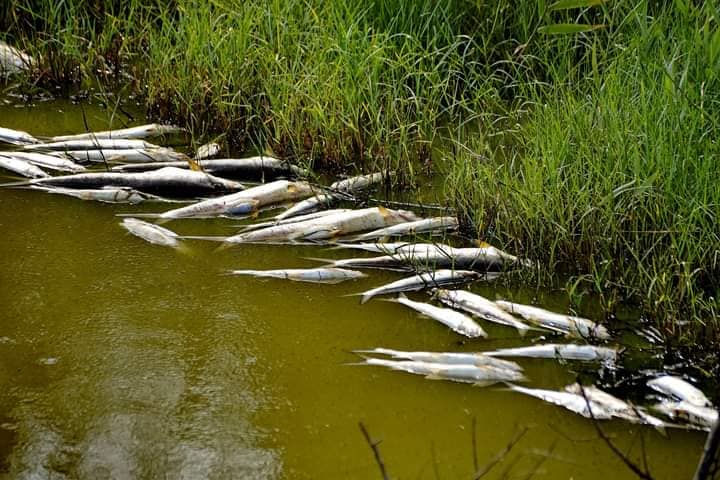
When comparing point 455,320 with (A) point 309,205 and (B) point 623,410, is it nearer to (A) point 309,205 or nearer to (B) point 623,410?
(B) point 623,410

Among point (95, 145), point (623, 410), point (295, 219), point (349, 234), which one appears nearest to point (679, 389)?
point (623, 410)

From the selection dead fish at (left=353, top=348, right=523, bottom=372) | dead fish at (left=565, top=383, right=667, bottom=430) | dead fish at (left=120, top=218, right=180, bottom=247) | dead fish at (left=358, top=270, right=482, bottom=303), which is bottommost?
dead fish at (left=120, top=218, right=180, bottom=247)

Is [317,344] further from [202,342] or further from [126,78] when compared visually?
[126,78]

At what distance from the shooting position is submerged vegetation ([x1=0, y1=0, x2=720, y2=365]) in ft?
14.4

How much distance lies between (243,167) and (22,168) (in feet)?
3.94

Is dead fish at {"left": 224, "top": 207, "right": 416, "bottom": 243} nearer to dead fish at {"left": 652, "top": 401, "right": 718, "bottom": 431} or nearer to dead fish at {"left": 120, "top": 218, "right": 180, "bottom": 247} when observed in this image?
dead fish at {"left": 120, "top": 218, "right": 180, "bottom": 247}

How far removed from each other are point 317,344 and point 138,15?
4214 millimetres

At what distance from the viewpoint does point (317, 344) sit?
3.99 meters

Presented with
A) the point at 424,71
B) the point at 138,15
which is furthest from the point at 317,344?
the point at 138,15

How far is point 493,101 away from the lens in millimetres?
6109

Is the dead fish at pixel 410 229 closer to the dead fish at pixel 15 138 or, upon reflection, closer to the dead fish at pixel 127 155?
the dead fish at pixel 127 155

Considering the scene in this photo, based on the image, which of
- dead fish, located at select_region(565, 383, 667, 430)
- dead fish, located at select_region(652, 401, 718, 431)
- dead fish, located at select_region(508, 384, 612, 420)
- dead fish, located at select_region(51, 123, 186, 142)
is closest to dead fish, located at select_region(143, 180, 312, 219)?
dead fish, located at select_region(51, 123, 186, 142)

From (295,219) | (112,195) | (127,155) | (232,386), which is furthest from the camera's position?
(127,155)

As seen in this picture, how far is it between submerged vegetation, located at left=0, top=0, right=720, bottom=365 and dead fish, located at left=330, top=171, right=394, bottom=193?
0.11 metres
